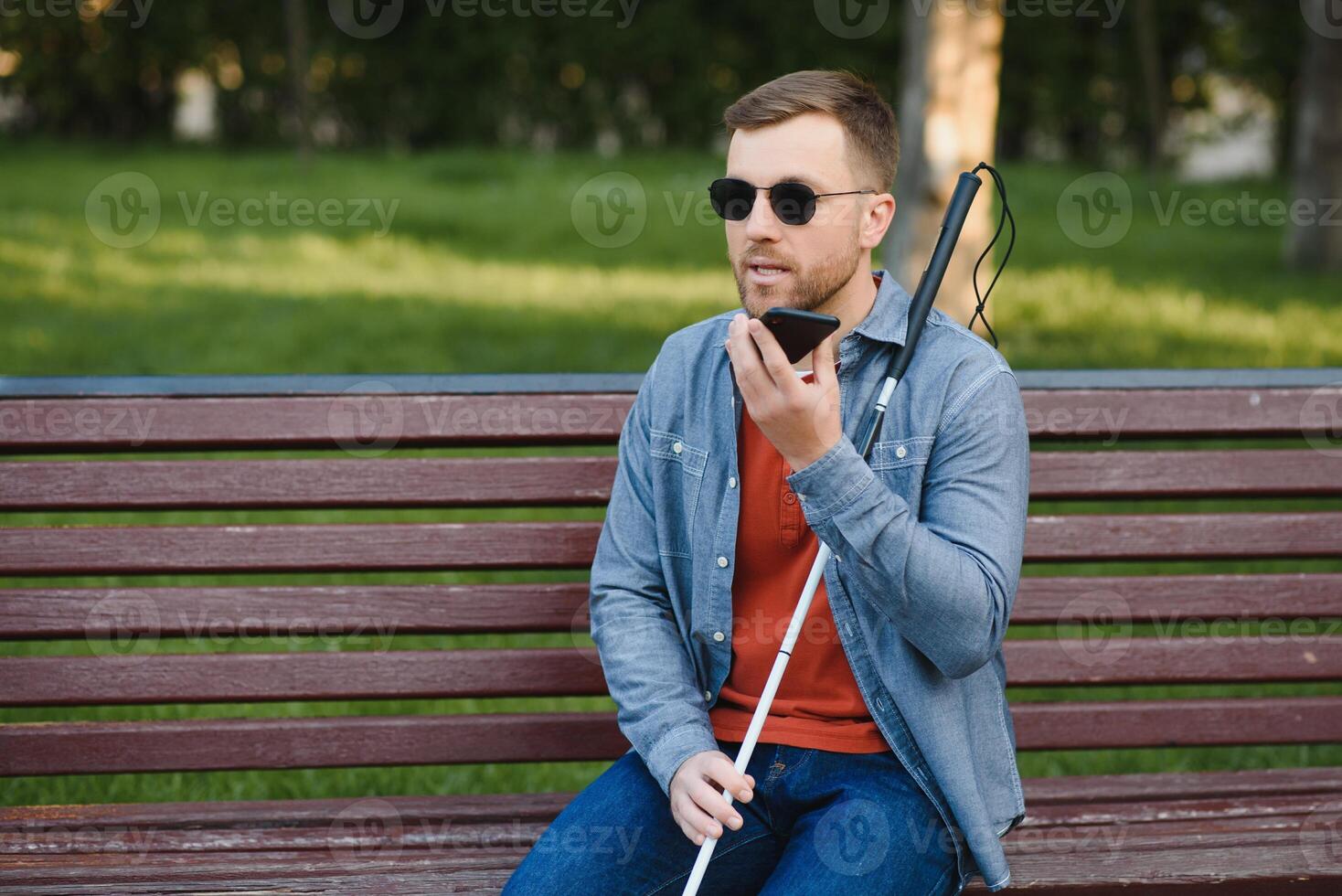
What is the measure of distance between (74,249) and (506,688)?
7.65m

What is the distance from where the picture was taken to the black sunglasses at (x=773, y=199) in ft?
8.32

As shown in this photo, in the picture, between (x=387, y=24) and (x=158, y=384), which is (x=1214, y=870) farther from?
(x=387, y=24)

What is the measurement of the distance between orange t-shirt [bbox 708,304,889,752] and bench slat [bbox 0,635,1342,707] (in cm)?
53

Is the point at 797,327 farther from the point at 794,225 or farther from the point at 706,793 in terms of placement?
the point at 706,793

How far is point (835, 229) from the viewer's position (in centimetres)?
257

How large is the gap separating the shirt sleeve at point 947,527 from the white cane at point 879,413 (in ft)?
0.35
